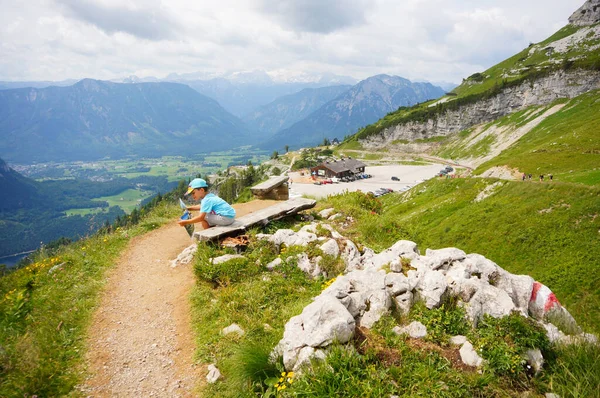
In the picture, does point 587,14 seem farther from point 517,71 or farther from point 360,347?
point 360,347

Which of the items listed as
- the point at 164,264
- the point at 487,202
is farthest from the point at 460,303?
the point at 487,202

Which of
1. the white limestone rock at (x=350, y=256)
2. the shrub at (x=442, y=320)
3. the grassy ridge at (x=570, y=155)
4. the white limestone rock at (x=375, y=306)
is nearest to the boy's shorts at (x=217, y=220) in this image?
the white limestone rock at (x=350, y=256)

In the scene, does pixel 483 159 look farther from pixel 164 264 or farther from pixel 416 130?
pixel 164 264

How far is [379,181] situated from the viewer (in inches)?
4668

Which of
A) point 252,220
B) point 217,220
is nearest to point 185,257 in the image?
point 217,220

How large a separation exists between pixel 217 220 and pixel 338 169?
119 m

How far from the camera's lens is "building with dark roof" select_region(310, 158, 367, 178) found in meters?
128

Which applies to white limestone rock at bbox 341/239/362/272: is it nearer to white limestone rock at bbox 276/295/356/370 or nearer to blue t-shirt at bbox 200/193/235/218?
white limestone rock at bbox 276/295/356/370

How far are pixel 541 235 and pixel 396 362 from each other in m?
28.4

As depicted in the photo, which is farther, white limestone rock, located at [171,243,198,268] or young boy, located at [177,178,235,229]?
white limestone rock, located at [171,243,198,268]

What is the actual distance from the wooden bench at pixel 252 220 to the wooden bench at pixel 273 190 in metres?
4.71

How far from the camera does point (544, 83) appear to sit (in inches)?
5000

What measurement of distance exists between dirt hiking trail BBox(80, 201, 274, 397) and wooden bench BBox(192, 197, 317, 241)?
1623mm

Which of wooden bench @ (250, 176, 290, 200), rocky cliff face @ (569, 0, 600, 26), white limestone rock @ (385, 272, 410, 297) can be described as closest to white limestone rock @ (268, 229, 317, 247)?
white limestone rock @ (385, 272, 410, 297)
